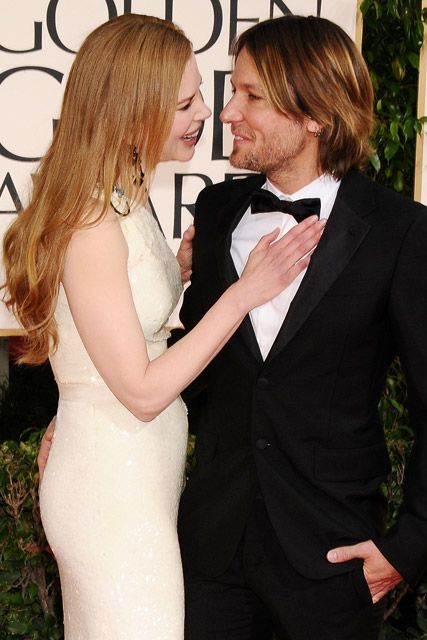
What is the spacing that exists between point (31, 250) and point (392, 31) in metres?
2.56

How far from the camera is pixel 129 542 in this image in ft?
8.16

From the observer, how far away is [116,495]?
98.4 inches

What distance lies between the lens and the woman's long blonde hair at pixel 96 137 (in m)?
2.47

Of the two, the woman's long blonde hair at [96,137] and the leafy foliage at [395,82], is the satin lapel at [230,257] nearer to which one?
the woman's long blonde hair at [96,137]

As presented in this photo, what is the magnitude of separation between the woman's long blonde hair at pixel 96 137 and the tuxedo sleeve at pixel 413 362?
25.1 inches

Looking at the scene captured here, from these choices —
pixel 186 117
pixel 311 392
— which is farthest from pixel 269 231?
pixel 311 392

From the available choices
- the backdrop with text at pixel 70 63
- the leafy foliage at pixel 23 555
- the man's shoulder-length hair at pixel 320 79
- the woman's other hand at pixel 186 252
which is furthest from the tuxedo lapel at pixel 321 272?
the backdrop with text at pixel 70 63

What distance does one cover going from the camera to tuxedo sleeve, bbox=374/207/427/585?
2461 mm

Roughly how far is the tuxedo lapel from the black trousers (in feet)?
1.39

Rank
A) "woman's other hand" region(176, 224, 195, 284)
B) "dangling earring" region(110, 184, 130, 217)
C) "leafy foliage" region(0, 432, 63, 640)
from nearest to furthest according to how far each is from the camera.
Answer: "dangling earring" region(110, 184, 130, 217)
"woman's other hand" region(176, 224, 195, 284)
"leafy foliage" region(0, 432, 63, 640)

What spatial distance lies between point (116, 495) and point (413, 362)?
2.48 ft

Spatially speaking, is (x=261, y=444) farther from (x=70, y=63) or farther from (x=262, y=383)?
(x=70, y=63)

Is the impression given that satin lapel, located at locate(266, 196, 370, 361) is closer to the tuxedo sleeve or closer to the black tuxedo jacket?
the black tuxedo jacket

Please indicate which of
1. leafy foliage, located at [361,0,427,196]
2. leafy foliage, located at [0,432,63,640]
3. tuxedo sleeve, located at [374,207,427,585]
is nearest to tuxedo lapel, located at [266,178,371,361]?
tuxedo sleeve, located at [374,207,427,585]
